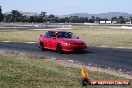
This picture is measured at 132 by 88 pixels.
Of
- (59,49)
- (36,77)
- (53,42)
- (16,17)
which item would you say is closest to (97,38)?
(53,42)

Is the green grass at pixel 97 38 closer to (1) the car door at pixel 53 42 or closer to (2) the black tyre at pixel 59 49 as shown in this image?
(1) the car door at pixel 53 42

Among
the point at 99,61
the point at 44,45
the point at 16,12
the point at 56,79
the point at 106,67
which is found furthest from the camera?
the point at 16,12

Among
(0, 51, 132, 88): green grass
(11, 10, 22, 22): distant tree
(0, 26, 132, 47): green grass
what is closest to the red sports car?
(0, 26, 132, 47): green grass

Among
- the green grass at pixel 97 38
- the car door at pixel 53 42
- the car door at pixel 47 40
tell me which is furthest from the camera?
the green grass at pixel 97 38

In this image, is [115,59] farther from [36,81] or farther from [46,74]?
[36,81]

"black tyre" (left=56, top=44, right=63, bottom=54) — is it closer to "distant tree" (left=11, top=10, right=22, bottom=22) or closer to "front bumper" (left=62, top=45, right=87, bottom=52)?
"front bumper" (left=62, top=45, right=87, bottom=52)

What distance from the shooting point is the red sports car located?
2444 centimetres

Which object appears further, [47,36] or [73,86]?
[47,36]

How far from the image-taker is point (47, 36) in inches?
1054

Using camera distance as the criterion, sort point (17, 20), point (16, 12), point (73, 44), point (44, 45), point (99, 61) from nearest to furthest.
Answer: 1. point (99, 61)
2. point (73, 44)
3. point (44, 45)
4. point (17, 20)
5. point (16, 12)

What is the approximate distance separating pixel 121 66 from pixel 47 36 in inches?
383

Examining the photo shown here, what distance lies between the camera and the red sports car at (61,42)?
80.2ft

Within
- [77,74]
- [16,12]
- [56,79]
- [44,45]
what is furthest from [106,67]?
[16,12]

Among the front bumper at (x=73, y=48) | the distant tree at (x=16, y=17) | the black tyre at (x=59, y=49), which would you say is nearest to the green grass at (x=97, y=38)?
the front bumper at (x=73, y=48)
